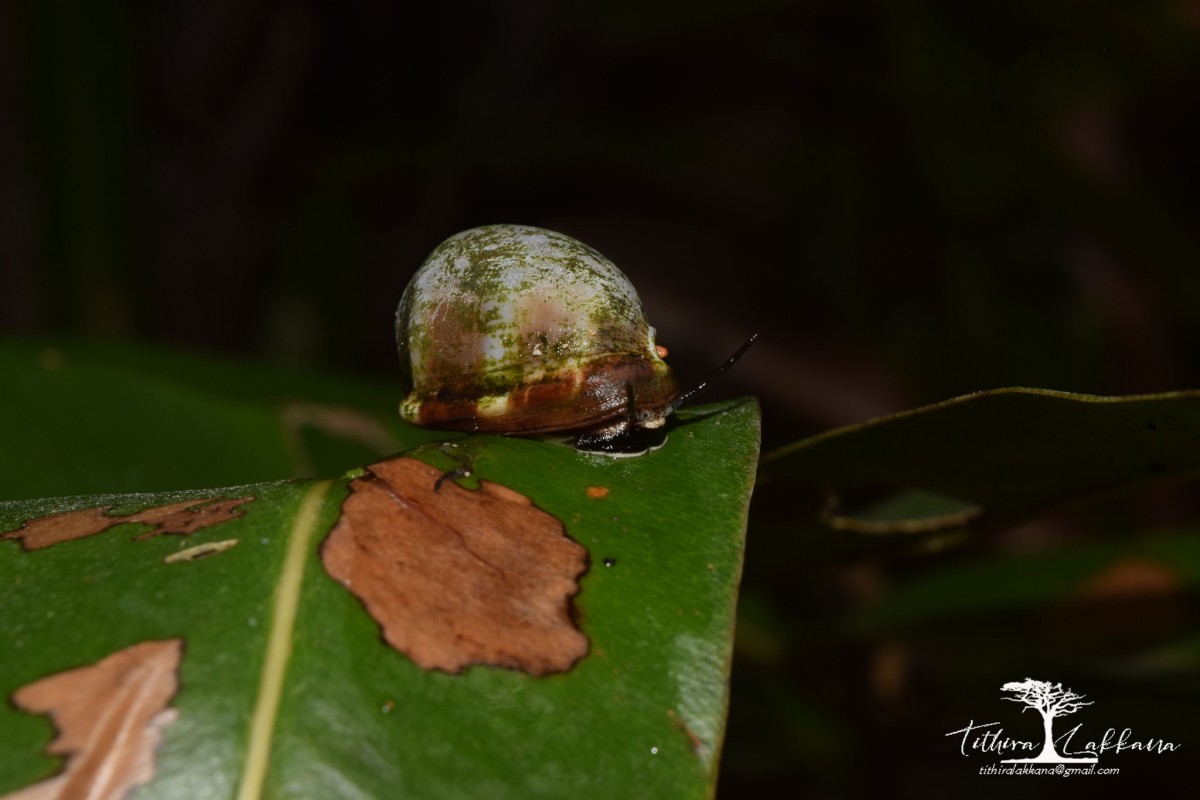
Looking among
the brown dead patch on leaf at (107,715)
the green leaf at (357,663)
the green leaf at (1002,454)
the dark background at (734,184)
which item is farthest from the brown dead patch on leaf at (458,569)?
the dark background at (734,184)

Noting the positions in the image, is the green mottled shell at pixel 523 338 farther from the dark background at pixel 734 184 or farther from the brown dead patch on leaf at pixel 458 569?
the dark background at pixel 734 184

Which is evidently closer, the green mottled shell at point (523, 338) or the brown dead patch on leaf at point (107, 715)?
the brown dead patch on leaf at point (107, 715)

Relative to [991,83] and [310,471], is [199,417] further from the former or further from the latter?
[991,83]

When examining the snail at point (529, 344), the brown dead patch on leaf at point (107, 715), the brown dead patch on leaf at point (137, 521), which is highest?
the snail at point (529, 344)

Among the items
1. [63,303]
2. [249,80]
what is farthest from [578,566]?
[249,80]

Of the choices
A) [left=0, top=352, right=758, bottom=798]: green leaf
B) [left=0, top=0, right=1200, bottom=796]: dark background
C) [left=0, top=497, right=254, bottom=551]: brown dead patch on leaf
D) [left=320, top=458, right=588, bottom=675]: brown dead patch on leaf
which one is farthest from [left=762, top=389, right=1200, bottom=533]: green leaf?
[left=0, top=0, right=1200, bottom=796]: dark background

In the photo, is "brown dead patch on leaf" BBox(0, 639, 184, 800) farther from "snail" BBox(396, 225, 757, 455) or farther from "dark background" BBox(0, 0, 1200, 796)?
"dark background" BBox(0, 0, 1200, 796)
